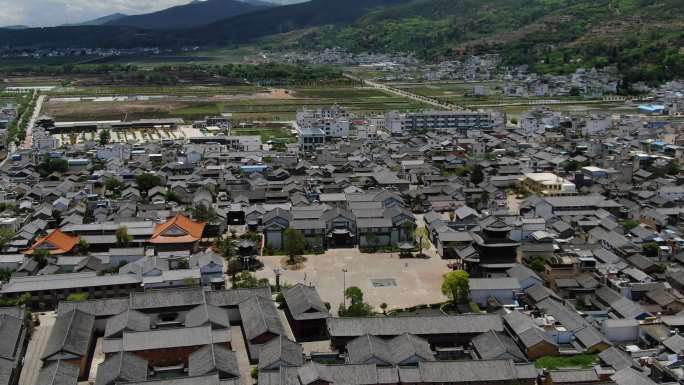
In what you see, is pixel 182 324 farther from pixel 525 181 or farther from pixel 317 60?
pixel 317 60

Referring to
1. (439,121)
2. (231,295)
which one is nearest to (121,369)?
(231,295)

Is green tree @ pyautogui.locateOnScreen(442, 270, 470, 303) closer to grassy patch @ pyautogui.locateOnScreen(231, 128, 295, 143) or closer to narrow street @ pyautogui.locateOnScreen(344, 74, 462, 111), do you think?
grassy patch @ pyautogui.locateOnScreen(231, 128, 295, 143)

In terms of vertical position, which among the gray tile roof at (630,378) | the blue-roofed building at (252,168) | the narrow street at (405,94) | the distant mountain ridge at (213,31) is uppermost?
the distant mountain ridge at (213,31)

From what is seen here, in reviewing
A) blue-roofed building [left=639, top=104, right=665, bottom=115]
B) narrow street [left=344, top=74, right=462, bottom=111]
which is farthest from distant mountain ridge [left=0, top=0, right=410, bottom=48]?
blue-roofed building [left=639, top=104, right=665, bottom=115]

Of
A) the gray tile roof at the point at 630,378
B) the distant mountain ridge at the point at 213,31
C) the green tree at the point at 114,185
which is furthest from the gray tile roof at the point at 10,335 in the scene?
the distant mountain ridge at the point at 213,31

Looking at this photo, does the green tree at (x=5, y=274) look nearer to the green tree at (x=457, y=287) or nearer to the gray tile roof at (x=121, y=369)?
the gray tile roof at (x=121, y=369)

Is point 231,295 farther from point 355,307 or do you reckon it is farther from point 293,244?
point 293,244

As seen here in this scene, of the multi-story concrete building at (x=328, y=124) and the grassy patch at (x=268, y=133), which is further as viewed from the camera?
the multi-story concrete building at (x=328, y=124)
